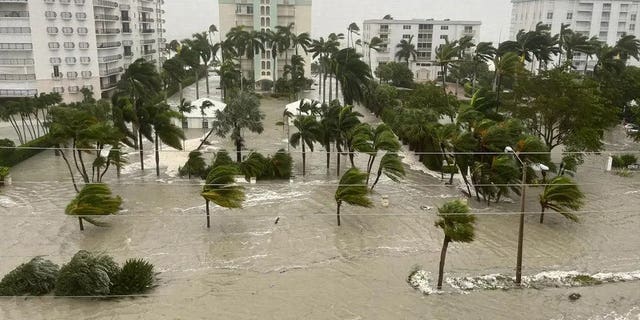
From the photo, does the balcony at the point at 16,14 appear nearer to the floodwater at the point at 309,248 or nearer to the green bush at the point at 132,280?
the floodwater at the point at 309,248

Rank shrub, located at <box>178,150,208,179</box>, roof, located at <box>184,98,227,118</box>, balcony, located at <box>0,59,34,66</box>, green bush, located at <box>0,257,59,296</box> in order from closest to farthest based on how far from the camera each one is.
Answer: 1. green bush, located at <box>0,257,59,296</box>
2. shrub, located at <box>178,150,208,179</box>
3. roof, located at <box>184,98,227,118</box>
4. balcony, located at <box>0,59,34,66</box>

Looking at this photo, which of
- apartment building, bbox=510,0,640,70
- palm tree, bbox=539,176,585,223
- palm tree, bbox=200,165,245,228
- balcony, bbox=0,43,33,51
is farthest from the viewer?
apartment building, bbox=510,0,640,70

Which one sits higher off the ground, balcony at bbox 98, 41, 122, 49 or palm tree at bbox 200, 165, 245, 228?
balcony at bbox 98, 41, 122, 49

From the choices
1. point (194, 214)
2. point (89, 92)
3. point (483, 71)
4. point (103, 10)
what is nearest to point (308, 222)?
point (194, 214)

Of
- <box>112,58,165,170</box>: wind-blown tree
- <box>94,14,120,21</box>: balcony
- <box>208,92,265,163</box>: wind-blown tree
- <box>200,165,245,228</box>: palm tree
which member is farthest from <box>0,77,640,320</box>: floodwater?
<box>94,14,120,21</box>: balcony

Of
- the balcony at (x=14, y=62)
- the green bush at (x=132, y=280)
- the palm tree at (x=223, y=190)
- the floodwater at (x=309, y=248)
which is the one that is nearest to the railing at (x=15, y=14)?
the balcony at (x=14, y=62)

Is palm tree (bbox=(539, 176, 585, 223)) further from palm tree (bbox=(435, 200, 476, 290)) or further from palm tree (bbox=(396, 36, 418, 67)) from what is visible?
palm tree (bbox=(396, 36, 418, 67))

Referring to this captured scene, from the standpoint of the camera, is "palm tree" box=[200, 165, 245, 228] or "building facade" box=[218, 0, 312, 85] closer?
"palm tree" box=[200, 165, 245, 228]

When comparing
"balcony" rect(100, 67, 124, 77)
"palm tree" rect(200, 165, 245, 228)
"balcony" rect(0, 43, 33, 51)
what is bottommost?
"palm tree" rect(200, 165, 245, 228)
